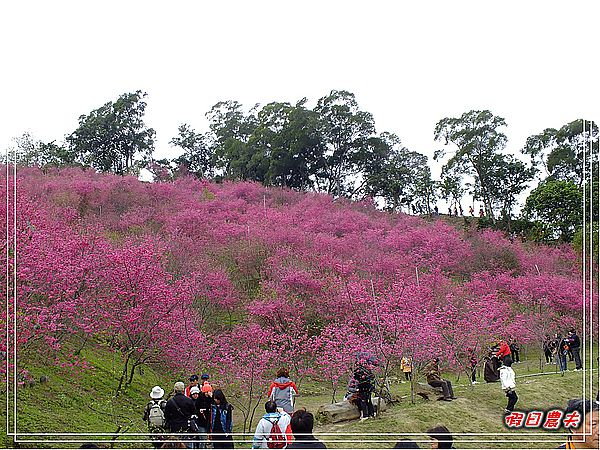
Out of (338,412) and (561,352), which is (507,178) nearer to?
(561,352)

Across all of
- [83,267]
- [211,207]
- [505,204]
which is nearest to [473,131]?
[505,204]

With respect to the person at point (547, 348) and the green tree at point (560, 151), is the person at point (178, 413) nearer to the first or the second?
the person at point (547, 348)

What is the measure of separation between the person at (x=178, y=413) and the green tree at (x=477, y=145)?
14.7m

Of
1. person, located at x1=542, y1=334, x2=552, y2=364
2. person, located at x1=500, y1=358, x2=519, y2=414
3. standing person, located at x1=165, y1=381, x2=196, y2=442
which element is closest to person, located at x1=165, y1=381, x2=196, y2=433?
standing person, located at x1=165, y1=381, x2=196, y2=442

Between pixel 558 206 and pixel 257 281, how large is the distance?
956 cm

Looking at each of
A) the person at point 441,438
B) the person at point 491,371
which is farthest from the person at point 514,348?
the person at point 441,438

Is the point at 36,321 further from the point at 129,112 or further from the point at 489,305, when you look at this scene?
the point at 129,112

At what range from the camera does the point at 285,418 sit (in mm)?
5551

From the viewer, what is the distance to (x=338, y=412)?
26.7ft

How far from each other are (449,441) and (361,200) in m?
19.1

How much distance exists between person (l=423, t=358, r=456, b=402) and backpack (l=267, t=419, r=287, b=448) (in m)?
4.11

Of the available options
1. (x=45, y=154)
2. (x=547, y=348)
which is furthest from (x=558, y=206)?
(x=45, y=154)

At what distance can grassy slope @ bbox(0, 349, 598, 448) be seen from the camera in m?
7.54

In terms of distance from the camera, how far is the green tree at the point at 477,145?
19.0m
